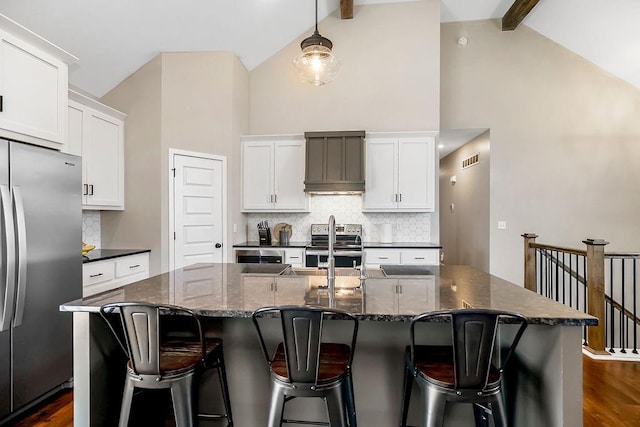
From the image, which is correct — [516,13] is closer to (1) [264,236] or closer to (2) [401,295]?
(1) [264,236]

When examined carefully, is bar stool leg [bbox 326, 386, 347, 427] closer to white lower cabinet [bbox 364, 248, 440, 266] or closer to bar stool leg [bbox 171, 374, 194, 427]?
bar stool leg [bbox 171, 374, 194, 427]

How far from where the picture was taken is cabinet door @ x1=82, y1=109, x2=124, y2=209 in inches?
138

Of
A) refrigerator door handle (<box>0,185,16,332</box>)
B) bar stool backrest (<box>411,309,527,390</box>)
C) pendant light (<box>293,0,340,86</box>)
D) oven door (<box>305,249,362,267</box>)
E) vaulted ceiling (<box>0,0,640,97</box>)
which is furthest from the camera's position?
oven door (<box>305,249,362,267</box>)

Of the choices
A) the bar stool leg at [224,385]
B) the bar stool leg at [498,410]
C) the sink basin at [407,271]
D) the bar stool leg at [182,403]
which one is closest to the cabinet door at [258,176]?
the sink basin at [407,271]

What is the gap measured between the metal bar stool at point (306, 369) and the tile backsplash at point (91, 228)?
3.44m

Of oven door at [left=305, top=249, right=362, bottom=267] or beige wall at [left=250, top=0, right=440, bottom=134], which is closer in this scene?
oven door at [left=305, top=249, right=362, bottom=267]

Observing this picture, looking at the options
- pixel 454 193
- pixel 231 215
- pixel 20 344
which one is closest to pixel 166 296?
pixel 20 344

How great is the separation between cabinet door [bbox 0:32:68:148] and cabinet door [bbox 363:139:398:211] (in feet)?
10.6

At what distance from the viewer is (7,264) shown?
2047mm

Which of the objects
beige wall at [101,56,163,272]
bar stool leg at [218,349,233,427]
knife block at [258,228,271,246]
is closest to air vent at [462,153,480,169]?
knife block at [258,228,271,246]

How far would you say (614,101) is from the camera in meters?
4.92

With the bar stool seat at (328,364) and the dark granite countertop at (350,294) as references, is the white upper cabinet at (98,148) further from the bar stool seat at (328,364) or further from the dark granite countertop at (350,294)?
the bar stool seat at (328,364)

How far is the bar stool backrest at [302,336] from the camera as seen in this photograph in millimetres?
1314

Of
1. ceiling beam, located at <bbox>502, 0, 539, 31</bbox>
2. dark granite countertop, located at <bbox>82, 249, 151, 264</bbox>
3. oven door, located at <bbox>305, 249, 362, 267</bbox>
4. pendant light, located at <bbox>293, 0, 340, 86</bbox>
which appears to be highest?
ceiling beam, located at <bbox>502, 0, 539, 31</bbox>
